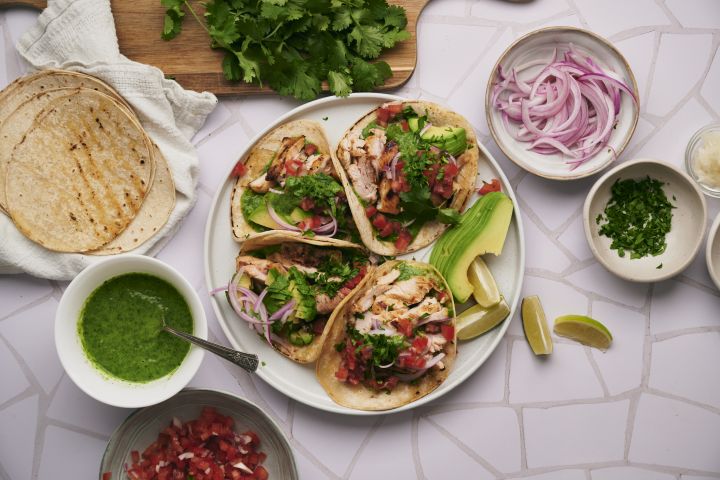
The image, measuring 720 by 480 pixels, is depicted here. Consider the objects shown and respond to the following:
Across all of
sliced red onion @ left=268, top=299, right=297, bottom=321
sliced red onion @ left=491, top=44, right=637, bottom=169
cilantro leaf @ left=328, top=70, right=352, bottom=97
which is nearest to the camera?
sliced red onion @ left=268, top=299, right=297, bottom=321

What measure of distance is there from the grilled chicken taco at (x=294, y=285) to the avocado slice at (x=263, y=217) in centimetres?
11

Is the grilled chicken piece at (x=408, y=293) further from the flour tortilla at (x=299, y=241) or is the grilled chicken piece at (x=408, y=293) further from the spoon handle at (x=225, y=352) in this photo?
the spoon handle at (x=225, y=352)

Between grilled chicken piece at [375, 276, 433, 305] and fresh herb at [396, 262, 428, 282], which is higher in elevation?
fresh herb at [396, 262, 428, 282]

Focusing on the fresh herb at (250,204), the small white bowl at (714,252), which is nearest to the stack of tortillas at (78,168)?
the fresh herb at (250,204)

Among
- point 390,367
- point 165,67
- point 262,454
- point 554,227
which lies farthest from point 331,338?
point 165,67

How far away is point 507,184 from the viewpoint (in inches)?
154

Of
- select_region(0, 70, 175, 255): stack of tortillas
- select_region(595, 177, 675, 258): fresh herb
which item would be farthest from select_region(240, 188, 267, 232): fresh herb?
select_region(595, 177, 675, 258): fresh herb

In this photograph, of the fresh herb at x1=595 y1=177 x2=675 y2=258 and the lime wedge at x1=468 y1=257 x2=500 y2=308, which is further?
the fresh herb at x1=595 y1=177 x2=675 y2=258

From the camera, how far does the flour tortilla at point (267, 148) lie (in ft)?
13.0

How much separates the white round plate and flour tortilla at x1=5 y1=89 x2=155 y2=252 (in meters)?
0.50

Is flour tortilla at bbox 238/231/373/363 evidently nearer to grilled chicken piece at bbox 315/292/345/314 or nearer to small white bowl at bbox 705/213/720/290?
grilled chicken piece at bbox 315/292/345/314

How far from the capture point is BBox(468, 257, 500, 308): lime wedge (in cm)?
389

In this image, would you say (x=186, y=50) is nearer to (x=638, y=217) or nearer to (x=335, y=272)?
Result: (x=335, y=272)

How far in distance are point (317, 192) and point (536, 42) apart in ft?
5.47
